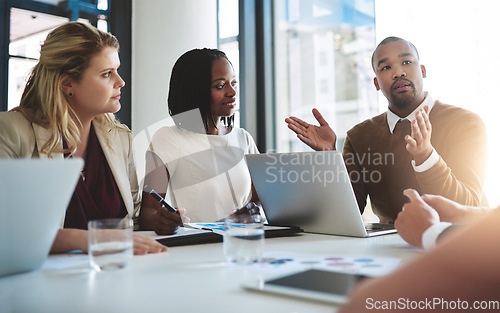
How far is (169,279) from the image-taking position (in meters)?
0.85

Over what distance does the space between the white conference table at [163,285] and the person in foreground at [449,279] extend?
20 cm

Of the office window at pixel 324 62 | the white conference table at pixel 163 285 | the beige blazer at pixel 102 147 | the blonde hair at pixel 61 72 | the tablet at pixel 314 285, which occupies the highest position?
the office window at pixel 324 62

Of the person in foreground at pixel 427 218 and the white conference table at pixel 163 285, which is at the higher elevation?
the person in foreground at pixel 427 218

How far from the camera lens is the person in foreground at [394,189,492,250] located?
1017 mm

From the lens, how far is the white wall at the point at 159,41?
11.7 ft

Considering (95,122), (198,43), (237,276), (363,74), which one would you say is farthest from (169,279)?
(198,43)

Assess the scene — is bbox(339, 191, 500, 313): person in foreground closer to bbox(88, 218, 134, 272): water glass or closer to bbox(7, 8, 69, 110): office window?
bbox(88, 218, 134, 272): water glass

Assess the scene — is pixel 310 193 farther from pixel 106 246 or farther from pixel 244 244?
pixel 106 246

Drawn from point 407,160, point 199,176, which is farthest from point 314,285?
point 199,176

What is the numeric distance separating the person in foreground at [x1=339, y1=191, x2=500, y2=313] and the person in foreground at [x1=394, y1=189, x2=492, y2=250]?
0.55 metres

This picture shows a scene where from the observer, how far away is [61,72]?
5.71 ft

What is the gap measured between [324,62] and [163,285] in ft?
8.82

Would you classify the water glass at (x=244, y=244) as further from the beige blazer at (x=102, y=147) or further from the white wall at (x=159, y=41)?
the white wall at (x=159, y=41)

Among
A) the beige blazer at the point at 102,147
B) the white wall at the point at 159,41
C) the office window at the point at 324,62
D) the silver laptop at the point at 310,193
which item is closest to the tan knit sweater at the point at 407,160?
the silver laptop at the point at 310,193
